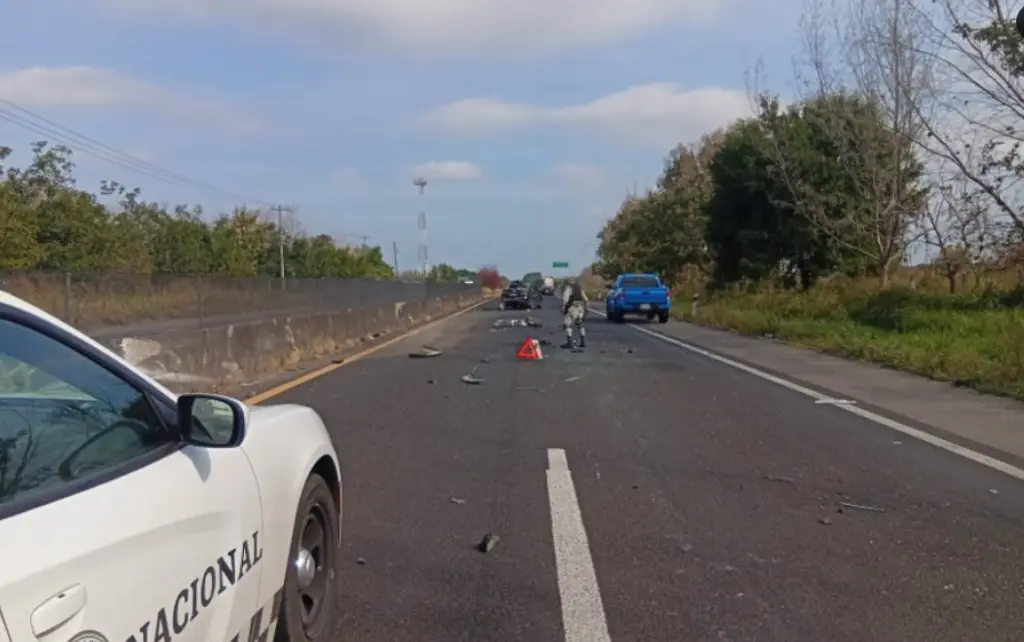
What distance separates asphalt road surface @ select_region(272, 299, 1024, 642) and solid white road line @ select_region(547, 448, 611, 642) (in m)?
0.02

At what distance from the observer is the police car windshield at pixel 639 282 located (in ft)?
122

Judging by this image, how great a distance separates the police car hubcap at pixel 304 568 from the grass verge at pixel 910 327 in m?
11.0

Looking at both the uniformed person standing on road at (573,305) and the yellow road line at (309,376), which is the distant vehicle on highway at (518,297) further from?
the uniformed person standing on road at (573,305)

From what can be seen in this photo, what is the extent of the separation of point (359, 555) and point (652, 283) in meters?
32.6

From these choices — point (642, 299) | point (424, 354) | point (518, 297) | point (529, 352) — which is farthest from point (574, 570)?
point (518, 297)

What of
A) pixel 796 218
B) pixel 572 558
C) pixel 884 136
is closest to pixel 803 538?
pixel 572 558

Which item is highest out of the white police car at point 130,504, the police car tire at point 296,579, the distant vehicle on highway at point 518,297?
the white police car at point 130,504

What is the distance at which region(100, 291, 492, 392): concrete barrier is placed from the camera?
37.7ft

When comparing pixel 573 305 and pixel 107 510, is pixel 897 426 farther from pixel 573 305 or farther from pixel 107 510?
pixel 573 305

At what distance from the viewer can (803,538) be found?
5.98 meters

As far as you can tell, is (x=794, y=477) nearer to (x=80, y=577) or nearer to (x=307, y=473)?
(x=307, y=473)

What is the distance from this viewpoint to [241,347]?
14.9 meters

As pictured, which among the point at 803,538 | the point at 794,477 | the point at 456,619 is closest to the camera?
the point at 456,619

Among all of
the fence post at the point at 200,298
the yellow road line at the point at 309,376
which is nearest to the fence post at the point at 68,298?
the yellow road line at the point at 309,376
